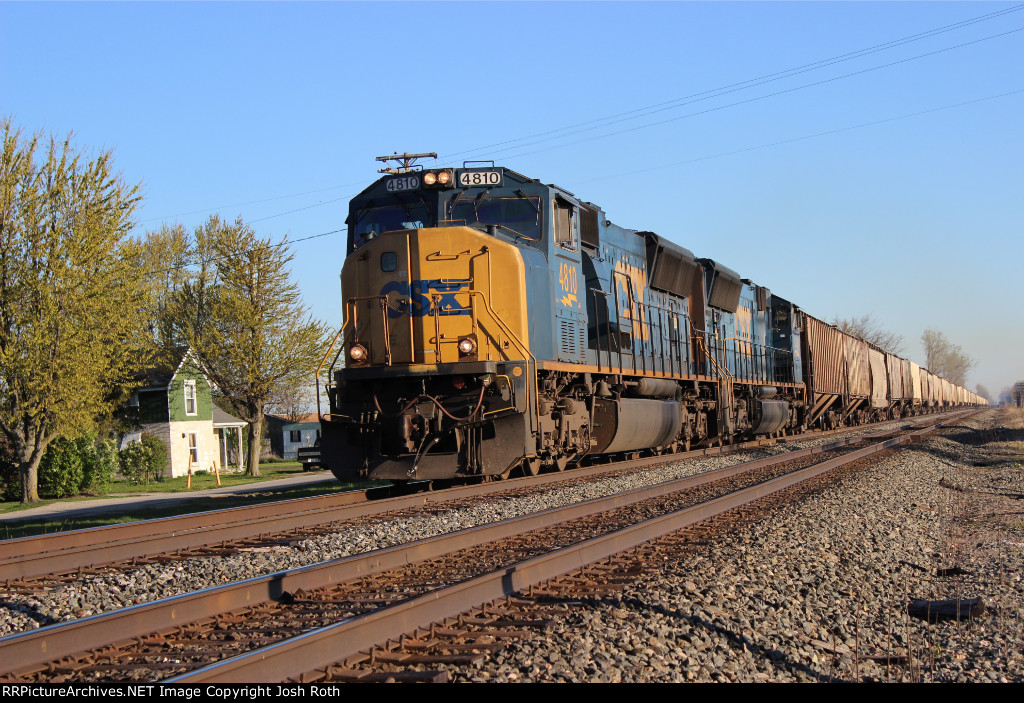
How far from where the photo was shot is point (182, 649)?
14.5 feet

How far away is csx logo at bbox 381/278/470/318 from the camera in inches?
428

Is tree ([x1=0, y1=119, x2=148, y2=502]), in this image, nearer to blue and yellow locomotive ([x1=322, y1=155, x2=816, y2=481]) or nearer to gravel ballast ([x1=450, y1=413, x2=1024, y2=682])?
blue and yellow locomotive ([x1=322, y1=155, x2=816, y2=481])

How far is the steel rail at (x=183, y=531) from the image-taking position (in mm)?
6945

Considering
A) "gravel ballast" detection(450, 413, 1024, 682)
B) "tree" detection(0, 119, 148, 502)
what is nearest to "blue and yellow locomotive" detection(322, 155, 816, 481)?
"gravel ballast" detection(450, 413, 1024, 682)

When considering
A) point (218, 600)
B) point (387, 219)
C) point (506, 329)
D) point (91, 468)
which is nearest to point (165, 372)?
point (91, 468)

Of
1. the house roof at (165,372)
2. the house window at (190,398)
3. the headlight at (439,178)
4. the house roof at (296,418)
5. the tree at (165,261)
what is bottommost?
the house roof at (296,418)

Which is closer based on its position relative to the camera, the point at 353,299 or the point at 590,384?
the point at 353,299

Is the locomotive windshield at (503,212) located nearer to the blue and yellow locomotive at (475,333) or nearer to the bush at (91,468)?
the blue and yellow locomotive at (475,333)

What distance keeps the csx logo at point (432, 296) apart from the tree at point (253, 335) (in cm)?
1992

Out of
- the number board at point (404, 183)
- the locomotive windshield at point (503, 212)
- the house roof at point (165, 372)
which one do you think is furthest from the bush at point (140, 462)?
the locomotive windshield at point (503, 212)

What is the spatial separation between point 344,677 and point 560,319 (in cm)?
857

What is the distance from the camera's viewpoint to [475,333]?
1081 cm

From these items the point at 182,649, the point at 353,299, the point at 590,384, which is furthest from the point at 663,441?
the point at 182,649

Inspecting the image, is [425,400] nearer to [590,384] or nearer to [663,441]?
[590,384]
